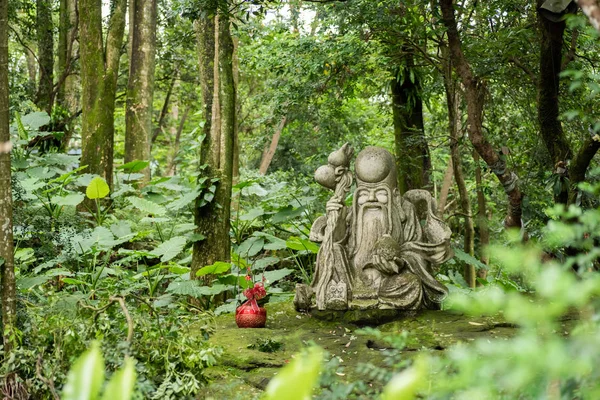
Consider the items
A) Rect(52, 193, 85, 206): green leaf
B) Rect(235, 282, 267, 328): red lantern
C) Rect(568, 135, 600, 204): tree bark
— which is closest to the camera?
Rect(568, 135, 600, 204): tree bark

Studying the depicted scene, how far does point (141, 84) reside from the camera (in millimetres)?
12164

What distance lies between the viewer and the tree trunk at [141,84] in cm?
1193

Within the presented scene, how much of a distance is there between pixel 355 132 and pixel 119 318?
8.32 meters

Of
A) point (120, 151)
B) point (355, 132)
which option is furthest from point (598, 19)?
point (120, 151)

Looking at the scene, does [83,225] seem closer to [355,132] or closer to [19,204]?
[19,204]

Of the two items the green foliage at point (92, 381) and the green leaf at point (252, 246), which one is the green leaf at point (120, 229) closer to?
the green leaf at point (252, 246)

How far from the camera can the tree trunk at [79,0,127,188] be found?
31.6 ft

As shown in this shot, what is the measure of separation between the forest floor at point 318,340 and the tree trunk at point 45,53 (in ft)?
26.5

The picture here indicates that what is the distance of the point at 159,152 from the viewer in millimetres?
24359

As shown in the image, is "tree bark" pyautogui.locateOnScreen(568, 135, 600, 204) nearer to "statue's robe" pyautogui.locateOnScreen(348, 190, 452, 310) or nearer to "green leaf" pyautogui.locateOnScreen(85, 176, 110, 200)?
"statue's robe" pyautogui.locateOnScreen(348, 190, 452, 310)

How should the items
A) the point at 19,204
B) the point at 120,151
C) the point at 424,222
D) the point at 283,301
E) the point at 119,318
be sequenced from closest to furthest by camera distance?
1. the point at 119,318
2. the point at 424,222
3. the point at 283,301
4. the point at 19,204
5. the point at 120,151

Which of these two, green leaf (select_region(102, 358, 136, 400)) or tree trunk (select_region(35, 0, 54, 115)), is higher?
tree trunk (select_region(35, 0, 54, 115))

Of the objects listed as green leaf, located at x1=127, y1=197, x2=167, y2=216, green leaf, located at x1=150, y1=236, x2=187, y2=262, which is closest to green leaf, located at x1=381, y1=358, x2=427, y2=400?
green leaf, located at x1=150, y1=236, x2=187, y2=262

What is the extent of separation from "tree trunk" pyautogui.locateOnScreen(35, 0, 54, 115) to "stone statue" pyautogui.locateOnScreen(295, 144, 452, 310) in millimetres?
7959
